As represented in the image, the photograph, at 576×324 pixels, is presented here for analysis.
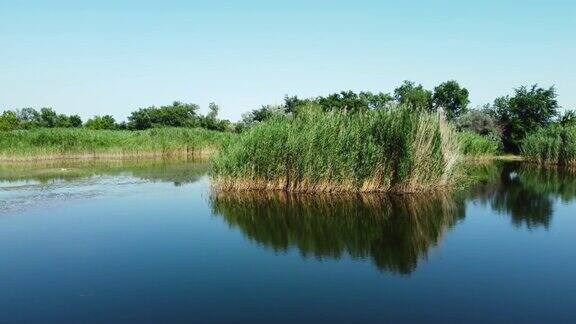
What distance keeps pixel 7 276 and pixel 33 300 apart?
1693mm

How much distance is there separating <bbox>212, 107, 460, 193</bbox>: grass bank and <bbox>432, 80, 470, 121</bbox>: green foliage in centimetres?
4533

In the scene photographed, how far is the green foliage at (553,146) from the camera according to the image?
34094 millimetres

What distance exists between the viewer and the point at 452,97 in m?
62.4

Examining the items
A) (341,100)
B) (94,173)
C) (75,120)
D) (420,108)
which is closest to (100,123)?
(75,120)

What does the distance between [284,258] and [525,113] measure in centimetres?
4412

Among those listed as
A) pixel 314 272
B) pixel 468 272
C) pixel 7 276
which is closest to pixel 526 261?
pixel 468 272

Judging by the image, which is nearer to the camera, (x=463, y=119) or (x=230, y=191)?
(x=230, y=191)

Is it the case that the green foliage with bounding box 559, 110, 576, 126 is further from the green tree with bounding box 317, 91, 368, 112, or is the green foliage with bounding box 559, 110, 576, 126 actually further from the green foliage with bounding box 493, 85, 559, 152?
the green tree with bounding box 317, 91, 368, 112

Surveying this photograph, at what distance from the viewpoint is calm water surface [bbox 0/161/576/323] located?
25.4ft

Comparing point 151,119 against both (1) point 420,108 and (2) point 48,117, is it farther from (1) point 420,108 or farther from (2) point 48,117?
(1) point 420,108

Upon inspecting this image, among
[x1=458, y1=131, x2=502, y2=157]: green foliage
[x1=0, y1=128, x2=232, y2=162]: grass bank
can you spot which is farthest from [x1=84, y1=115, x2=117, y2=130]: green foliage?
[x1=458, y1=131, x2=502, y2=157]: green foliage

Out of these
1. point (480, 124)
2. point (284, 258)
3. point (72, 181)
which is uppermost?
point (480, 124)

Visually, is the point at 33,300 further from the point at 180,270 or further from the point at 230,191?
the point at 230,191

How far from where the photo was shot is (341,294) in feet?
27.3
